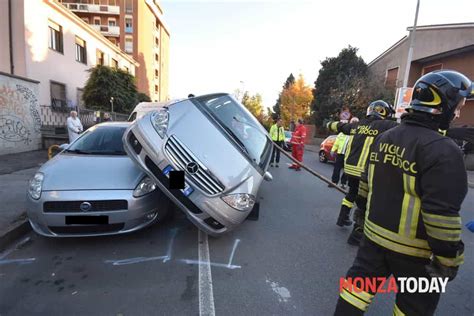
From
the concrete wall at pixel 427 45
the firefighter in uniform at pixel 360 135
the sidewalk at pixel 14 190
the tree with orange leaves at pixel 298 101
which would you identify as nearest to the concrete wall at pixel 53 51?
the sidewalk at pixel 14 190

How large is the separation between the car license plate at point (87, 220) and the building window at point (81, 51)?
20.7 metres

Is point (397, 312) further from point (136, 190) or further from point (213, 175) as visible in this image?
point (136, 190)

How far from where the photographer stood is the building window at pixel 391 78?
19500 millimetres

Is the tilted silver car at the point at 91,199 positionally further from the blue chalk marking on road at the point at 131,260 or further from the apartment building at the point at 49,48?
the apartment building at the point at 49,48

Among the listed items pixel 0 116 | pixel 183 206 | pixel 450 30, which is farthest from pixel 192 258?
pixel 450 30

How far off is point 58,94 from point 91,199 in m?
18.6

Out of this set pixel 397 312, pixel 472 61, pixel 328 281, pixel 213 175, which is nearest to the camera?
pixel 397 312

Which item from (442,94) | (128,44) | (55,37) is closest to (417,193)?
(442,94)

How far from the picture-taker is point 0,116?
27.1ft

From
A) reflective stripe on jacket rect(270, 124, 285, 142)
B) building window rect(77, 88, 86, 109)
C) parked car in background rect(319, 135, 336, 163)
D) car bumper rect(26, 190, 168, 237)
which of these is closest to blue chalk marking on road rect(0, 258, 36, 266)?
car bumper rect(26, 190, 168, 237)

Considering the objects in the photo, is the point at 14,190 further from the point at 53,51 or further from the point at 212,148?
the point at 53,51

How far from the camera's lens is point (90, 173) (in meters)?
3.30

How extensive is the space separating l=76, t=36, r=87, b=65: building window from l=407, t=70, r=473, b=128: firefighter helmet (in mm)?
22874

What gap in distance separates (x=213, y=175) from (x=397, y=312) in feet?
6.65
